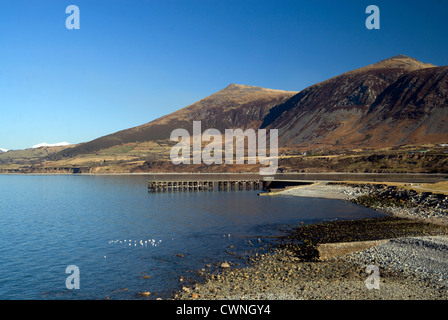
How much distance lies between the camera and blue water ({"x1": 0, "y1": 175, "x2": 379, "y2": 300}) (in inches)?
925

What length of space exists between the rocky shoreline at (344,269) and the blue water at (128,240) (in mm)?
3315

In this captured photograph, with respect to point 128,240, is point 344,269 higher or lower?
higher

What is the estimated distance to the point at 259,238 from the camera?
1383 inches

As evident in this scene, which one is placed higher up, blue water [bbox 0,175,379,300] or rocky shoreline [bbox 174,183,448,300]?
rocky shoreline [bbox 174,183,448,300]

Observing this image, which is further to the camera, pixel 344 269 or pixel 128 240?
pixel 128 240

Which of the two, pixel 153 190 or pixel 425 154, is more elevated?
pixel 425 154

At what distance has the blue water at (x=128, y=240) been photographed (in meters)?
23.5

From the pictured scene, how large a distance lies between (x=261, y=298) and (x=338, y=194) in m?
55.9

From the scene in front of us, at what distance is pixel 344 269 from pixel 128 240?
2215 cm

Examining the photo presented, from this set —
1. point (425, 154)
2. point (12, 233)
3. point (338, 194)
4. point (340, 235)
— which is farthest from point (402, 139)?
point (12, 233)

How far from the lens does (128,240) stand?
36.1 m

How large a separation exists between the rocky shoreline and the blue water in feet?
10.9

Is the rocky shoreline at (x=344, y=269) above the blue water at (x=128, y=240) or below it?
above
